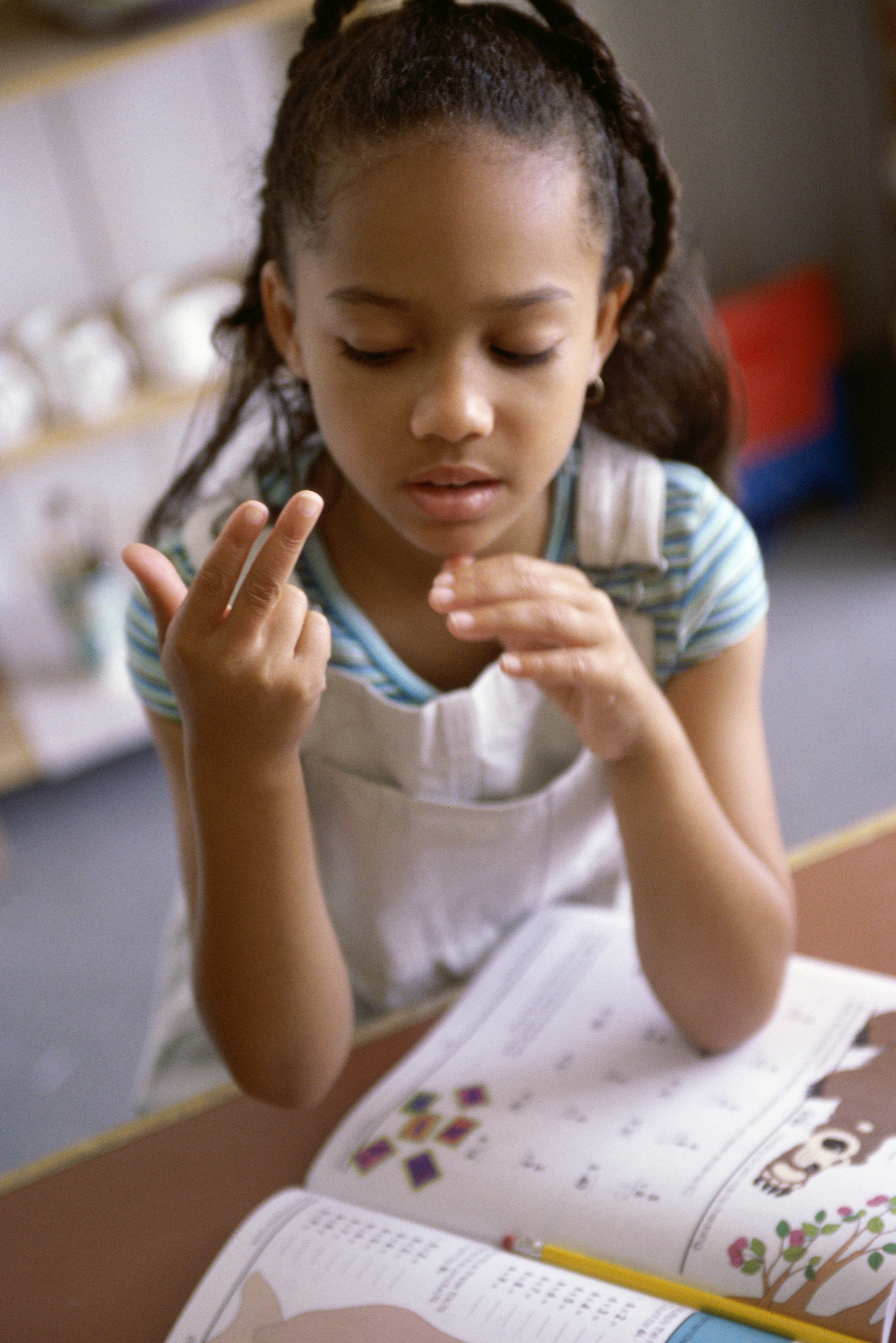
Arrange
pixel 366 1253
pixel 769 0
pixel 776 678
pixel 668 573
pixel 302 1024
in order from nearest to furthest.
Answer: pixel 366 1253, pixel 302 1024, pixel 668 573, pixel 776 678, pixel 769 0

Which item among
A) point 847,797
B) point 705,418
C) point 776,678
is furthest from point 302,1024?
point 776,678

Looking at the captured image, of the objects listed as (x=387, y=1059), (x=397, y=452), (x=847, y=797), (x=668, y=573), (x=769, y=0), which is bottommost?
(x=847, y=797)

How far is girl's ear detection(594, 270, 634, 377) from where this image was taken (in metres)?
0.70

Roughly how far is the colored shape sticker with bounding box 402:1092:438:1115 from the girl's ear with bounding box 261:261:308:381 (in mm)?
386

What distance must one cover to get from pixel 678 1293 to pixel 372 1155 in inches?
6.3

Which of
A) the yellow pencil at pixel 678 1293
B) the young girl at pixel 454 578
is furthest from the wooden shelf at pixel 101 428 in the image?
the yellow pencil at pixel 678 1293

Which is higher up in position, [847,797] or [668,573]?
[668,573]

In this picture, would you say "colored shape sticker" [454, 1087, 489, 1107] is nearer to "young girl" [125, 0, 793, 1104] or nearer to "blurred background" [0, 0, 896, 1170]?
"young girl" [125, 0, 793, 1104]

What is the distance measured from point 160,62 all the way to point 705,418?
65.1 inches

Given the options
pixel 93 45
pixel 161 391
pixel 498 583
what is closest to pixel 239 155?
pixel 93 45

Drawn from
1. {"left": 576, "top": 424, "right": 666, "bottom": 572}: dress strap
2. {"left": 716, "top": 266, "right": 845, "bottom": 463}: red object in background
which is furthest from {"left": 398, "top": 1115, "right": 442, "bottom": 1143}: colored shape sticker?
{"left": 716, "top": 266, "right": 845, "bottom": 463}: red object in background

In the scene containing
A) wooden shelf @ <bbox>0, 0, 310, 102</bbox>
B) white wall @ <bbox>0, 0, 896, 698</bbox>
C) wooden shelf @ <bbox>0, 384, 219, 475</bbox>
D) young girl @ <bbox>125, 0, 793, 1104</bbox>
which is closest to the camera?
young girl @ <bbox>125, 0, 793, 1104</bbox>

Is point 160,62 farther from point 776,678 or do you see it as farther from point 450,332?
point 450,332

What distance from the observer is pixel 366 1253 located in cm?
54
